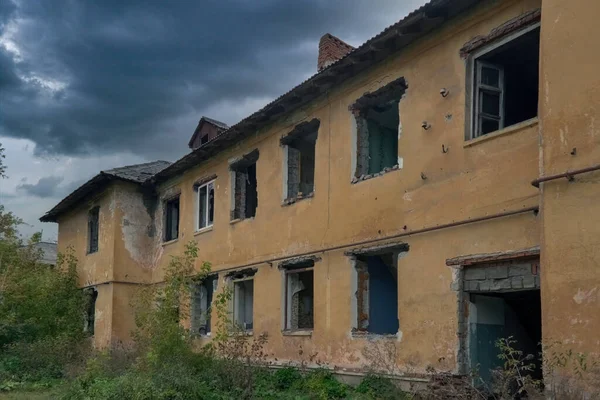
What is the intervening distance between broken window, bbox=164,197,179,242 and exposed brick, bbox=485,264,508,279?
12911 millimetres

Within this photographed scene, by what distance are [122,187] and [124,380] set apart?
11.3 m

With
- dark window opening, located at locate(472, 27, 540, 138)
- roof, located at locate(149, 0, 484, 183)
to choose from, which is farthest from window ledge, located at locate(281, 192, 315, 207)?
dark window opening, located at locate(472, 27, 540, 138)

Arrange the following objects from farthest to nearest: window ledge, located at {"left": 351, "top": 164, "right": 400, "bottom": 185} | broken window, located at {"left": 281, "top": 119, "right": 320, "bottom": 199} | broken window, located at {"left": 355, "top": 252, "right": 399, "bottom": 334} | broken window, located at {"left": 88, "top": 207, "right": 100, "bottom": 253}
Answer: broken window, located at {"left": 88, "top": 207, "right": 100, "bottom": 253} → broken window, located at {"left": 281, "top": 119, "right": 320, "bottom": 199} → broken window, located at {"left": 355, "top": 252, "right": 399, "bottom": 334} → window ledge, located at {"left": 351, "top": 164, "right": 400, "bottom": 185}

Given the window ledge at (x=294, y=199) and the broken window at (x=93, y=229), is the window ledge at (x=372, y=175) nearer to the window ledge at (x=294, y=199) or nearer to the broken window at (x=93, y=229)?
the window ledge at (x=294, y=199)

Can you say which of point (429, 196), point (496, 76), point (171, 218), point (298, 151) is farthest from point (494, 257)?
point (171, 218)

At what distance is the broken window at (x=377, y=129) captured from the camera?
12.0m

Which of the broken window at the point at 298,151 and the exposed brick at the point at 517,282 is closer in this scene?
the exposed brick at the point at 517,282

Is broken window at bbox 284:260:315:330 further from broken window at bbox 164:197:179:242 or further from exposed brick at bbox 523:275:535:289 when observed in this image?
broken window at bbox 164:197:179:242

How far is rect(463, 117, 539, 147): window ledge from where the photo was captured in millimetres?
8737

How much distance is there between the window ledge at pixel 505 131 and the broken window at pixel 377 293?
2838 mm

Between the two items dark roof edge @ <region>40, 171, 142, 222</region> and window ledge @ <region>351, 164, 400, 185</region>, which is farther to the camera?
dark roof edge @ <region>40, 171, 142, 222</region>

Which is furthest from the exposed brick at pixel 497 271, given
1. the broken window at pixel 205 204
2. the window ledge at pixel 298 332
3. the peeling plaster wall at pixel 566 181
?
the broken window at pixel 205 204

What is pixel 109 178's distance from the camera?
67.4 ft

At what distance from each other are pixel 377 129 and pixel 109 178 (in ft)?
36.0
